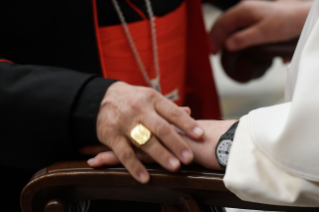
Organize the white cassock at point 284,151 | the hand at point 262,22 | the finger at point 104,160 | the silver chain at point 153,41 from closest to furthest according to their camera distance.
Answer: the white cassock at point 284,151
the finger at point 104,160
the silver chain at point 153,41
the hand at point 262,22

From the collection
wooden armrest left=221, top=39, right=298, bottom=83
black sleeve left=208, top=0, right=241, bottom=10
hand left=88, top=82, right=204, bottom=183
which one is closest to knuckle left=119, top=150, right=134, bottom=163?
hand left=88, top=82, right=204, bottom=183

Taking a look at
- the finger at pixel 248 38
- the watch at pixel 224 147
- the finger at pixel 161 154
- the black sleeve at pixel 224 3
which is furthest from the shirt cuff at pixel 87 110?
the black sleeve at pixel 224 3

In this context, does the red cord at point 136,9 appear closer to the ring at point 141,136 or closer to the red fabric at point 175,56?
the red fabric at point 175,56

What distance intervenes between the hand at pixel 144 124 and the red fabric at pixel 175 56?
35cm

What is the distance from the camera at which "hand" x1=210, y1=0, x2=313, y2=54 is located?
1.10m

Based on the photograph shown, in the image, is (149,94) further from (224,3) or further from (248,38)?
(224,3)

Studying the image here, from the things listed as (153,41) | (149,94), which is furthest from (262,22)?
(149,94)

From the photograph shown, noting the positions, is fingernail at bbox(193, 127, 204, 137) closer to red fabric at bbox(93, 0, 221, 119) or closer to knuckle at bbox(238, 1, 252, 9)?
red fabric at bbox(93, 0, 221, 119)

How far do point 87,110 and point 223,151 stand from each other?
0.24 meters

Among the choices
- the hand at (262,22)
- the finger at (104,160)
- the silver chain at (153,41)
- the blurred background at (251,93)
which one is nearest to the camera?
the finger at (104,160)

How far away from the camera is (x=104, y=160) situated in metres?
0.59

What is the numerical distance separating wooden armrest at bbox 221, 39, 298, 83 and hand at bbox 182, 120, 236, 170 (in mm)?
575

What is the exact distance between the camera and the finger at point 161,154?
56 centimetres

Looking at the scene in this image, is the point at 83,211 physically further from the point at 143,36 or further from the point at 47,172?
the point at 143,36
